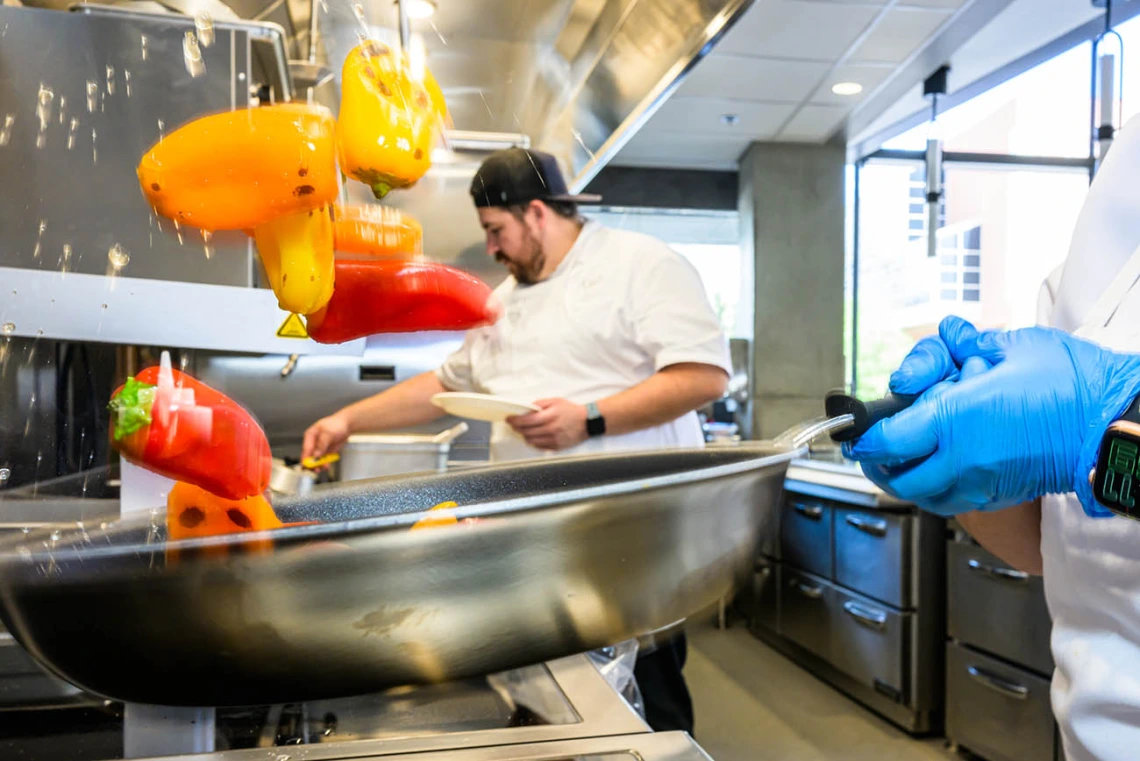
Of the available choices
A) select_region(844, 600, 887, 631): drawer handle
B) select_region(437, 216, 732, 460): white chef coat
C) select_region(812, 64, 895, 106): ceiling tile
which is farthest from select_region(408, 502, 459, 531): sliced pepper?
select_region(844, 600, 887, 631): drawer handle

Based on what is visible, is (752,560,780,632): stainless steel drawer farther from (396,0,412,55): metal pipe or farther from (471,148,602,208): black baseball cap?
(396,0,412,55): metal pipe

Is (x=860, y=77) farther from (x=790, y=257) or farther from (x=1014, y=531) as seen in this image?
(x=1014, y=531)

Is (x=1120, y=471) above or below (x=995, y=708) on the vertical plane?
above

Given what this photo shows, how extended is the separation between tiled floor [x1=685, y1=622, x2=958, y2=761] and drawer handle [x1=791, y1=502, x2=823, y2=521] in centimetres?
49

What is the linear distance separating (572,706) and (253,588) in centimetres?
25

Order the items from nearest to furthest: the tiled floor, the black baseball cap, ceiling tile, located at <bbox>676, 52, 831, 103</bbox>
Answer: the black baseball cap
the tiled floor
ceiling tile, located at <bbox>676, 52, 831, 103</bbox>

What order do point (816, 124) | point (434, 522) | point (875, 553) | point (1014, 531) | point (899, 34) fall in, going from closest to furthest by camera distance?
point (434, 522)
point (1014, 531)
point (816, 124)
point (875, 553)
point (899, 34)

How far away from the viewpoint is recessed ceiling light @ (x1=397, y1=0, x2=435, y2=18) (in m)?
0.34

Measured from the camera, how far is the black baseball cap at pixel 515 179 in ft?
1.27

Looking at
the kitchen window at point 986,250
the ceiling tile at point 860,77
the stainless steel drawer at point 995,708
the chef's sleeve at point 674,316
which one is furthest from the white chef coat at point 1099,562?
the kitchen window at point 986,250

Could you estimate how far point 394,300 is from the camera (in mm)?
337

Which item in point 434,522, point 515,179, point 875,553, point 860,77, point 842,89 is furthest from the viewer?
point 860,77

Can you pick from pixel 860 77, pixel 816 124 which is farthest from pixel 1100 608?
pixel 860 77

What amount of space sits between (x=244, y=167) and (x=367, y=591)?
143 millimetres
